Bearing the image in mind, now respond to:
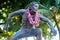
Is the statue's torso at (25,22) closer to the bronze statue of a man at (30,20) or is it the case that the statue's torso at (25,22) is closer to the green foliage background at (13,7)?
the bronze statue of a man at (30,20)

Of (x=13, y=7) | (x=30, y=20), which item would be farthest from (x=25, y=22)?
(x=13, y=7)

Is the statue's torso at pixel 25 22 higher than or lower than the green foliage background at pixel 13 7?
lower

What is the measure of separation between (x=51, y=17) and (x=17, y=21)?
0.40 m

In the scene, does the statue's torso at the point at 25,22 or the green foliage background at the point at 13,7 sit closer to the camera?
the statue's torso at the point at 25,22

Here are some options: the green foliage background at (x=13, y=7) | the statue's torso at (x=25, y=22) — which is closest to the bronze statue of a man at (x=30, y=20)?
the statue's torso at (x=25, y=22)

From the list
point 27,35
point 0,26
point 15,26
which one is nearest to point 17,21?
point 15,26

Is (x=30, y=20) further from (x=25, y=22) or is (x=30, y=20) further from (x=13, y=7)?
(x=13, y=7)

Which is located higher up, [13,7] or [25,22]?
[13,7]

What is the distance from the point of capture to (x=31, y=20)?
1843mm

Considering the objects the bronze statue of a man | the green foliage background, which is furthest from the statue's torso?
the green foliage background

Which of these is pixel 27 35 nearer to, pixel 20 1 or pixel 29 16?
→ pixel 29 16

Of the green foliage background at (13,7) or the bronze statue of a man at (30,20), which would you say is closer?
the bronze statue of a man at (30,20)

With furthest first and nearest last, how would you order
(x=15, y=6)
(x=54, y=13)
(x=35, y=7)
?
1. (x=15, y=6)
2. (x=54, y=13)
3. (x=35, y=7)

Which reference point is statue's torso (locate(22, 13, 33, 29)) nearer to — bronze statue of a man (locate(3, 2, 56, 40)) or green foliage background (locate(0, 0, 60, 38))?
bronze statue of a man (locate(3, 2, 56, 40))
